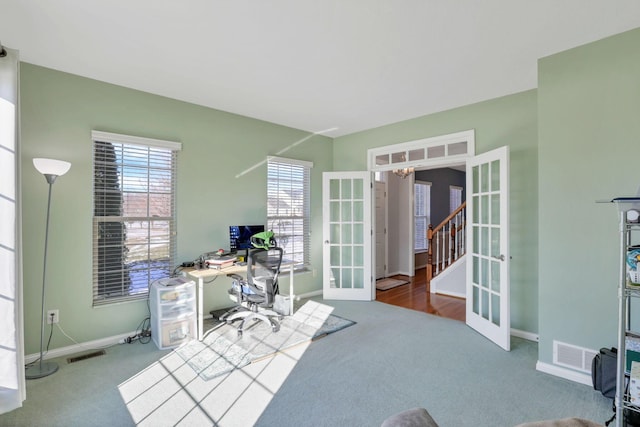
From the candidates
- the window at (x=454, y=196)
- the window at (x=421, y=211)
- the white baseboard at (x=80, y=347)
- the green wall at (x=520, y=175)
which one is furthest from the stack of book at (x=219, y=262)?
the window at (x=454, y=196)

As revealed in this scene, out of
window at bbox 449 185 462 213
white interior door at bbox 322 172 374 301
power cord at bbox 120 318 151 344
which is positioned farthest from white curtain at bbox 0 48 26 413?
window at bbox 449 185 462 213

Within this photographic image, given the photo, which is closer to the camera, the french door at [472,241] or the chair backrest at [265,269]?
the french door at [472,241]

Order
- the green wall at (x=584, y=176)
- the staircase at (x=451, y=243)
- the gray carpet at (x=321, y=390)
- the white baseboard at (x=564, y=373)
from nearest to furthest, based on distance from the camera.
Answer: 1. the gray carpet at (x=321, y=390)
2. the green wall at (x=584, y=176)
3. the white baseboard at (x=564, y=373)
4. the staircase at (x=451, y=243)

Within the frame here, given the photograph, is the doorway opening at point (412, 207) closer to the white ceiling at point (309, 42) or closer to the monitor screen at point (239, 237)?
the white ceiling at point (309, 42)

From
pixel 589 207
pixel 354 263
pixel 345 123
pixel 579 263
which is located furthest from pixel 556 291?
pixel 345 123

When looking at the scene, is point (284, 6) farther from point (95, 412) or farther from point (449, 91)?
point (95, 412)

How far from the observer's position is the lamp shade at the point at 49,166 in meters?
2.50

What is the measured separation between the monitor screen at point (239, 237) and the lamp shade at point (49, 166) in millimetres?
1764

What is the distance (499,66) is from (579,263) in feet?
6.09

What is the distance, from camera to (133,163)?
3381 millimetres

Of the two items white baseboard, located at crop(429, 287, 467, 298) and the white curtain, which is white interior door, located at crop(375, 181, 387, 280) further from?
the white curtain

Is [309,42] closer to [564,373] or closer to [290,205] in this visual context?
[290,205]

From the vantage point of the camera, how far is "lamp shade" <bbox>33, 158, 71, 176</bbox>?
2.50 m

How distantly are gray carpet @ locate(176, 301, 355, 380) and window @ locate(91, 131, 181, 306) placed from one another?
966mm
